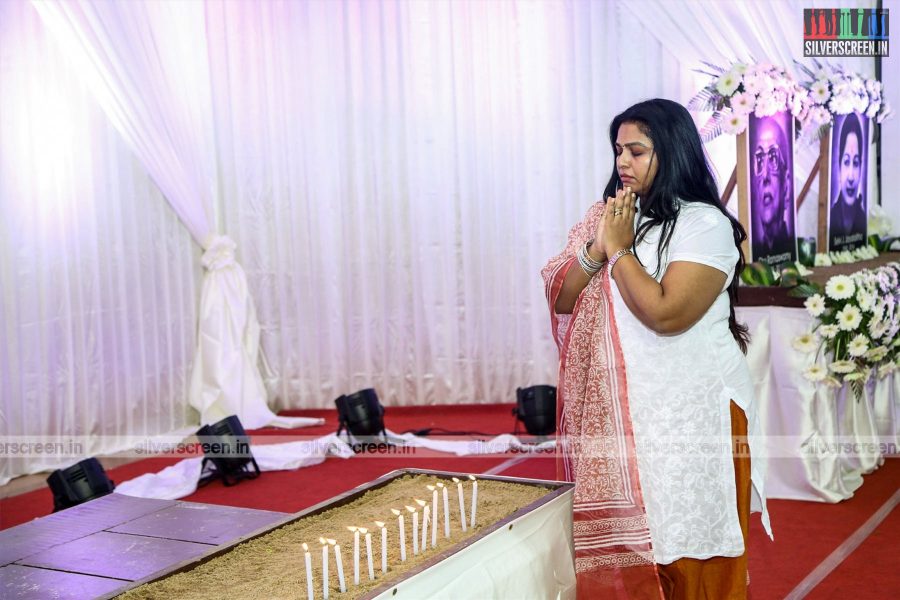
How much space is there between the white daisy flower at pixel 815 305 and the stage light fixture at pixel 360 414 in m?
2.25

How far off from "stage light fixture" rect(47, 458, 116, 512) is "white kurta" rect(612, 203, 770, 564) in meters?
2.33

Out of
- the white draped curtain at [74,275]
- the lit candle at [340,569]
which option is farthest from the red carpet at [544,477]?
the lit candle at [340,569]

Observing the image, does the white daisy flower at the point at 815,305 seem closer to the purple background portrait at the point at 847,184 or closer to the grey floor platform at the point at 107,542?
the purple background portrait at the point at 847,184

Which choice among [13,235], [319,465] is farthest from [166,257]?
[319,465]

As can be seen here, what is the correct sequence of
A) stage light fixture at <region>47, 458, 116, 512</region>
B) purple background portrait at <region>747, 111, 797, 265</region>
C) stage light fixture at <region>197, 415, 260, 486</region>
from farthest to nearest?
1. stage light fixture at <region>197, 415, 260, 486</region>
2. purple background portrait at <region>747, 111, 797, 265</region>
3. stage light fixture at <region>47, 458, 116, 512</region>

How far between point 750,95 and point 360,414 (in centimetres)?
243

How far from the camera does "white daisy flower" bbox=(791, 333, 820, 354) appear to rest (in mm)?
3711

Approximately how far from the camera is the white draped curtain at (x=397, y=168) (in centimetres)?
582

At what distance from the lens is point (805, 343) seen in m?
3.72

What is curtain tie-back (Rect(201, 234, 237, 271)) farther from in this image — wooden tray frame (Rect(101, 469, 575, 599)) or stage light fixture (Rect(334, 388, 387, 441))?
wooden tray frame (Rect(101, 469, 575, 599))

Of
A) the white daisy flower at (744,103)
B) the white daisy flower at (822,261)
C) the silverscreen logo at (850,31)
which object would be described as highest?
the silverscreen logo at (850,31)

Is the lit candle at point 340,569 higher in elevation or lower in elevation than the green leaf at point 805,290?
lower

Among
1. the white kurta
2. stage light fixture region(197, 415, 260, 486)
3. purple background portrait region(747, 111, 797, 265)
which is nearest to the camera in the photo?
the white kurta

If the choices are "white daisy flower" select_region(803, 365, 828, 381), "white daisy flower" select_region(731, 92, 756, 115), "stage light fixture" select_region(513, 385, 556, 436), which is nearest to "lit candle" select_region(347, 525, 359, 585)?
"white daisy flower" select_region(803, 365, 828, 381)
